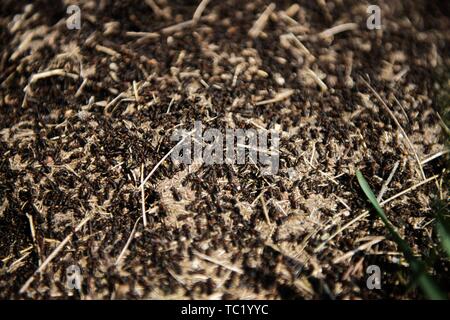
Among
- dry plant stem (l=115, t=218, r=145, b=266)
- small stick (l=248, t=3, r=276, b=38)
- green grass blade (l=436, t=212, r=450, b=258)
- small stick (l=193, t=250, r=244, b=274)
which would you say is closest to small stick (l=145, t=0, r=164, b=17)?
small stick (l=248, t=3, r=276, b=38)

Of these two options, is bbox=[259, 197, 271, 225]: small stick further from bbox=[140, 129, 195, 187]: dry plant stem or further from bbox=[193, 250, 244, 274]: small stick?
bbox=[140, 129, 195, 187]: dry plant stem

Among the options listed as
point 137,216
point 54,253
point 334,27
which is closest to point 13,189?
point 54,253

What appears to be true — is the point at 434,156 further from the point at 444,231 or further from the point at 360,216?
the point at 444,231

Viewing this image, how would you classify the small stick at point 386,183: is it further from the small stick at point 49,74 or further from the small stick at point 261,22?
the small stick at point 49,74

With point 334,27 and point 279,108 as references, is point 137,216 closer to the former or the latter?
point 279,108

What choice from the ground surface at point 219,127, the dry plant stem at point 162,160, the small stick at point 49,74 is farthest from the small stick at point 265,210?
the small stick at point 49,74

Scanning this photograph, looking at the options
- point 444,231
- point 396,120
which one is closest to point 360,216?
point 444,231

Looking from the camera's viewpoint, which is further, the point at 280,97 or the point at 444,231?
the point at 280,97
